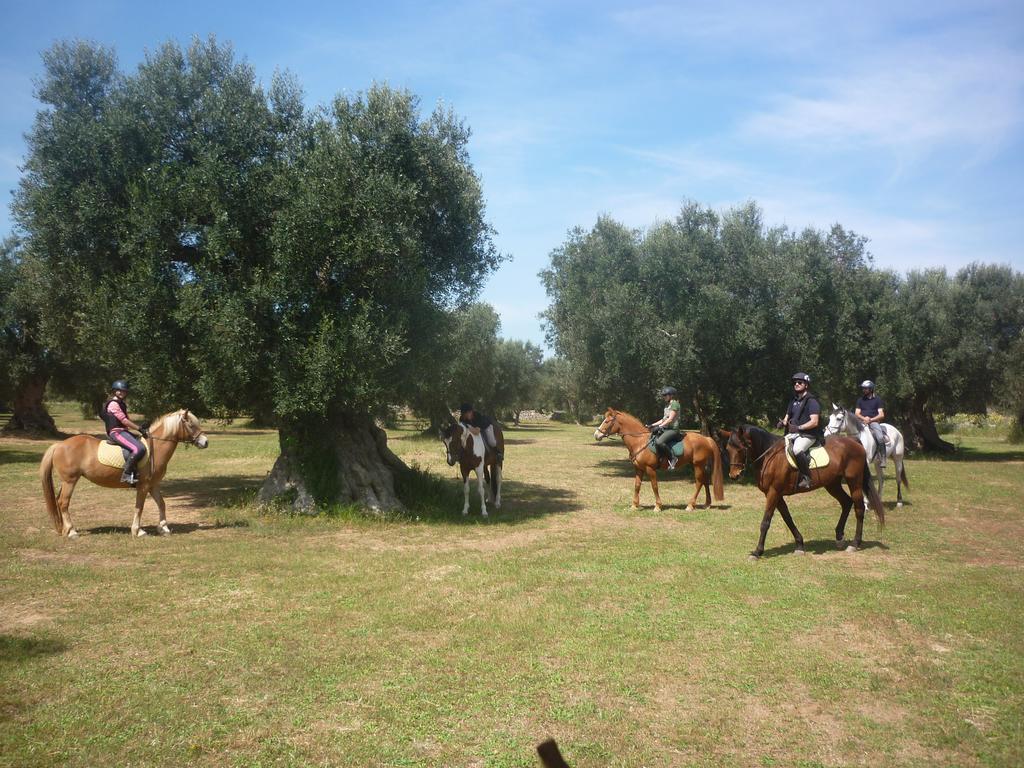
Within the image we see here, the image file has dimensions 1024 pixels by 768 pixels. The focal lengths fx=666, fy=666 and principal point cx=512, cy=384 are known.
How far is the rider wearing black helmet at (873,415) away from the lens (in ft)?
51.1

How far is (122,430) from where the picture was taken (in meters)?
12.0

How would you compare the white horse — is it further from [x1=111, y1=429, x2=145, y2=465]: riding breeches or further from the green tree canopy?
[x1=111, y1=429, x2=145, y2=465]: riding breeches

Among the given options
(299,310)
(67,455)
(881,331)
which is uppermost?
(881,331)

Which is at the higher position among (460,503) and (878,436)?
(878,436)

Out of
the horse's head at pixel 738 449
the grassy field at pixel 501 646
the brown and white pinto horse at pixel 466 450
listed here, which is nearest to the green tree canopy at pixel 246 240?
the brown and white pinto horse at pixel 466 450

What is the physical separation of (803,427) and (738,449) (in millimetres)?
1231

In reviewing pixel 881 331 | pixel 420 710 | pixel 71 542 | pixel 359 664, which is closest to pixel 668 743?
pixel 420 710

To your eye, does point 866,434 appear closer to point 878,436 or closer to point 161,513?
point 878,436

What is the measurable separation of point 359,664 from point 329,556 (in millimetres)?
4719

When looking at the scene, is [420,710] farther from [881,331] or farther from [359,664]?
[881,331]

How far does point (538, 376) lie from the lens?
180 ft

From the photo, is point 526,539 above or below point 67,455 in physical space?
below

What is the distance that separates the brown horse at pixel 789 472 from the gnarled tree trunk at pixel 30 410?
35.2 metres

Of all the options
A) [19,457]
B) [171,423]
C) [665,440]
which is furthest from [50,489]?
[19,457]
